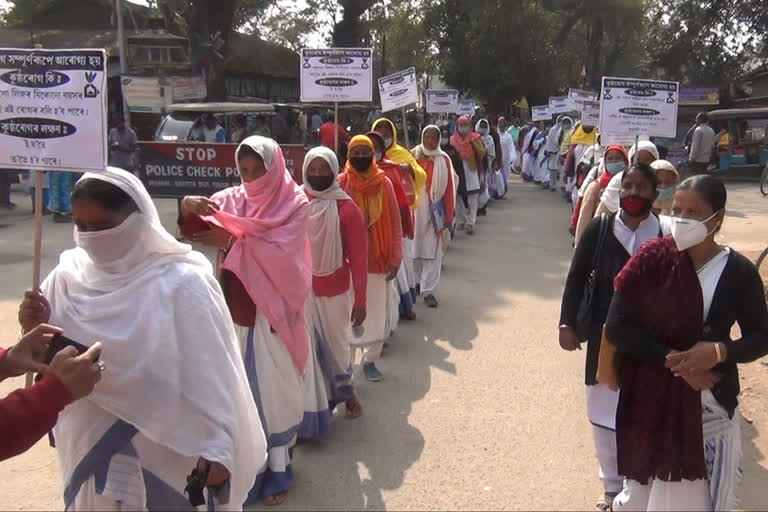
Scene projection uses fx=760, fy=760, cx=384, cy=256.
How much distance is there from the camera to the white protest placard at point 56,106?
9.62 ft

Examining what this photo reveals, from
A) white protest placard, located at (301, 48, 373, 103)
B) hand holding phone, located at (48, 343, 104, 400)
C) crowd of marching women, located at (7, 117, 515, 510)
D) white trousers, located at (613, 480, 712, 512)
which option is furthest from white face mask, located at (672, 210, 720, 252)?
white protest placard, located at (301, 48, 373, 103)

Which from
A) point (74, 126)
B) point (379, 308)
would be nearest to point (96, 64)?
point (74, 126)

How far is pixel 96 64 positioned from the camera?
295 cm

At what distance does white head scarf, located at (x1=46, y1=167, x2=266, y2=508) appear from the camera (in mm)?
2268

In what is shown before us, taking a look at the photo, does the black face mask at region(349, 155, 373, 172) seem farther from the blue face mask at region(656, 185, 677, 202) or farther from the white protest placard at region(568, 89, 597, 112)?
the white protest placard at region(568, 89, 597, 112)

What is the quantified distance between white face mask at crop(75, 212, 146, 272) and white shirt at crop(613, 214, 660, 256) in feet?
6.75

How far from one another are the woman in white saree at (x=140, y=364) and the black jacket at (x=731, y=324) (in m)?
1.38

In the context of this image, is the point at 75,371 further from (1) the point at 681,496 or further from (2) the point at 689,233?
(1) the point at 681,496

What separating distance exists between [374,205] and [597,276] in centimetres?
201

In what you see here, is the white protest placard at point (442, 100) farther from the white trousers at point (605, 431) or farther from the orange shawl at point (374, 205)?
the white trousers at point (605, 431)

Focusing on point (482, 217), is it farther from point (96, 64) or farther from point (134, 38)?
point (134, 38)

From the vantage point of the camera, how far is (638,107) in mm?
5668

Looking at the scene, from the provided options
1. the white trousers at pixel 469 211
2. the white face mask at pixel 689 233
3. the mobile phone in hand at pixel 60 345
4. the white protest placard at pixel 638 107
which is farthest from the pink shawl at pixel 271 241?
the white trousers at pixel 469 211

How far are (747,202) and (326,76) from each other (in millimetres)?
10643
